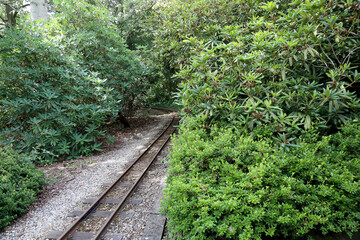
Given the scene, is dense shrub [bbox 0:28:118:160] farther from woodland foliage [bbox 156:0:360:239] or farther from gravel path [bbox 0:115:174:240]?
woodland foliage [bbox 156:0:360:239]

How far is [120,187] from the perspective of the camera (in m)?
5.29

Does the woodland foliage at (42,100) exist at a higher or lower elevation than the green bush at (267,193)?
higher

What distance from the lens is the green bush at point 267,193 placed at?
→ 2412 millimetres

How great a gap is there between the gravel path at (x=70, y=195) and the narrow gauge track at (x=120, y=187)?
→ 0.29m

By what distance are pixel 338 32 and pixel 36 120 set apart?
27.5 ft

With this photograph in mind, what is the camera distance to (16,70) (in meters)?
6.29

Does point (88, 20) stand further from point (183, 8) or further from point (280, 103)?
point (280, 103)

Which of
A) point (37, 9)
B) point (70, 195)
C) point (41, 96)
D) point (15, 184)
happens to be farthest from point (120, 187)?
point (37, 9)

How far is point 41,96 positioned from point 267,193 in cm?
767

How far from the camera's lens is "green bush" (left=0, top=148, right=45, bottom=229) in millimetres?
3932

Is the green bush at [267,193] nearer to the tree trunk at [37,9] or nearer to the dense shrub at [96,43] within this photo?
the dense shrub at [96,43]

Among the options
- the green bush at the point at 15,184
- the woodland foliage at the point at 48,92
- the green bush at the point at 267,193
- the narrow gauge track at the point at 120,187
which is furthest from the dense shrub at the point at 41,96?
the green bush at the point at 267,193

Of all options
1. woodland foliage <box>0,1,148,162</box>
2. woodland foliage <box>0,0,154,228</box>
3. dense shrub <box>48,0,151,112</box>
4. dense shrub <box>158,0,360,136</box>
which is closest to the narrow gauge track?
woodland foliage <box>0,0,154,228</box>

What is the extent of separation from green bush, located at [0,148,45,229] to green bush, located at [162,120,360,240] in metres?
3.49
